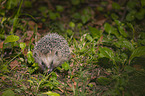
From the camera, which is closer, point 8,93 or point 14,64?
point 8,93

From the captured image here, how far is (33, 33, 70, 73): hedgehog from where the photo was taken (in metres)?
3.35

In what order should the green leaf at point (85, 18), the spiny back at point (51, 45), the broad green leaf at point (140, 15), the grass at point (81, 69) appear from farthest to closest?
the green leaf at point (85, 18)
the broad green leaf at point (140, 15)
the spiny back at point (51, 45)
the grass at point (81, 69)

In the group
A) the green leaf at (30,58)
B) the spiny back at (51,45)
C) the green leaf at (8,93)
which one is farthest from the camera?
the spiny back at (51,45)

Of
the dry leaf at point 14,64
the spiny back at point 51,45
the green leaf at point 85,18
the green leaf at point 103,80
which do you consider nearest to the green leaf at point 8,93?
the dry leaf at point 14,64

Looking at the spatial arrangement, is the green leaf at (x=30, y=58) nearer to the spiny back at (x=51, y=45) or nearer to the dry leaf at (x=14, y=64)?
the spiny back at (x=51, y=45)

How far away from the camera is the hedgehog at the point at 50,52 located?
11.0 feet

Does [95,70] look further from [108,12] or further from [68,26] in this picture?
[108,12]

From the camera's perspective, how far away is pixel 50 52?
3.37 m

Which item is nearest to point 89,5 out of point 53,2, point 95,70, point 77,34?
point 53,2

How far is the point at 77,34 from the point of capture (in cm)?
454

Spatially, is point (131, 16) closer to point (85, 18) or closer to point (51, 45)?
point (85, 18)

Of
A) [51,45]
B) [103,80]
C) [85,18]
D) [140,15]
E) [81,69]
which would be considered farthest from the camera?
[85,18]

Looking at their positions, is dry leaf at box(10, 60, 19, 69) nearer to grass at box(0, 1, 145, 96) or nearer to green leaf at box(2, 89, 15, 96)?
grass at box(0, 1, 145, 96)

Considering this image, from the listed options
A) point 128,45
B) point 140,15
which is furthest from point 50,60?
point 140,15
